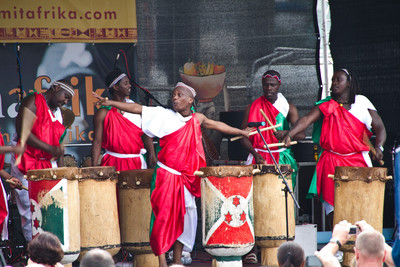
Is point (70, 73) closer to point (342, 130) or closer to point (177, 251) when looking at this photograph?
point (177, 251)

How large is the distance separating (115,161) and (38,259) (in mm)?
3337

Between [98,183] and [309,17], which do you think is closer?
[98,183]

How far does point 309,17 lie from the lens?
28.6 ft

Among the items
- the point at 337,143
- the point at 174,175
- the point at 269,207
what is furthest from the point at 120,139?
the point at 337,143

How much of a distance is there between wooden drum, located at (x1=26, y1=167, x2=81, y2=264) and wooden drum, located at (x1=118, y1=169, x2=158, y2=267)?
64 centimetres

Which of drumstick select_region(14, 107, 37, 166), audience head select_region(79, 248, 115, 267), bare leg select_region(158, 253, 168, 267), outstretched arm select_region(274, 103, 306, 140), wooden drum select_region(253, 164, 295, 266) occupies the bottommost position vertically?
bare leg select_region(158, 253, 168, 267)

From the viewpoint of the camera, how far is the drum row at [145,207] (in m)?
5.98

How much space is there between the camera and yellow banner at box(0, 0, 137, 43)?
8.20m

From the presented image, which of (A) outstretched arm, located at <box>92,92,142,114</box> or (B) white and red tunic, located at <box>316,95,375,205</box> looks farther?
(B) white and red tunic, located at <box>316,95,375,205</box>

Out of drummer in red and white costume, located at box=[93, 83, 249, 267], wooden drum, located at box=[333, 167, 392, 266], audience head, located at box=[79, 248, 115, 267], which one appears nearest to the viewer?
audience head, located at box=[79, 248, 115, 267]

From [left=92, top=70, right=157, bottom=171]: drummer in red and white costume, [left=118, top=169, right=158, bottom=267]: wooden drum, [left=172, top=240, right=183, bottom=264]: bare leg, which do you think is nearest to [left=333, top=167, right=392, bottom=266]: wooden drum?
[left=172, top=240, right=183, bottom=264]: bare leg

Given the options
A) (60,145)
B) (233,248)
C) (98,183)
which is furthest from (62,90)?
(233,248)

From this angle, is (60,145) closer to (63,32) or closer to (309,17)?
(63,32)

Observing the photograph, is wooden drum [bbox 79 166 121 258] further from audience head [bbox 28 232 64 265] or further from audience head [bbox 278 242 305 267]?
audience head [bbox 278 242 305 267]
